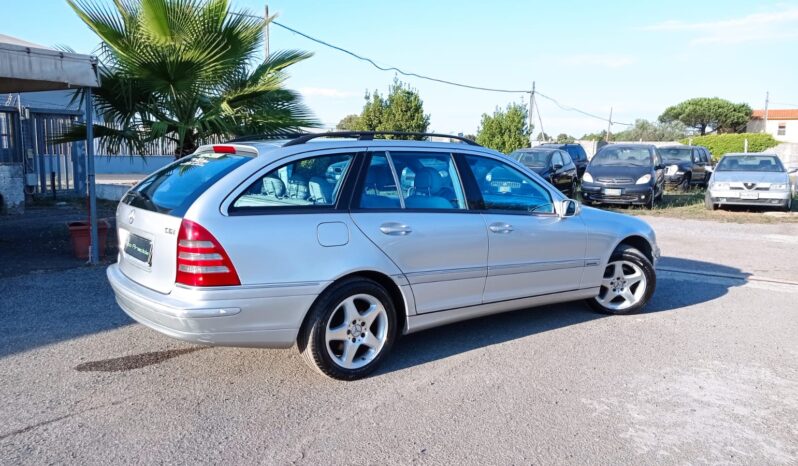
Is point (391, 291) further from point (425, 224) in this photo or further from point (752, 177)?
point (752, 177)

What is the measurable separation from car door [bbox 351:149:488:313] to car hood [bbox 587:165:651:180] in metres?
11.9

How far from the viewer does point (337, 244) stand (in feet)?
13.6

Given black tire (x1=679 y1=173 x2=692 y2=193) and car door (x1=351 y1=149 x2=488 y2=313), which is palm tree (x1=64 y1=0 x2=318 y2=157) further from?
black tire (x1=679 y1=173 x2=692 y2=193)

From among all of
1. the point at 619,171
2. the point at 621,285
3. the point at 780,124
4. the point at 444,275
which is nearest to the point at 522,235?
the point at 444,275

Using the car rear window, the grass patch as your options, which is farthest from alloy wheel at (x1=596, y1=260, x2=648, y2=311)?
the grass patch

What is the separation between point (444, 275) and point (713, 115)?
69.8 meters

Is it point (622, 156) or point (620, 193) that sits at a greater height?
point (622, 156)

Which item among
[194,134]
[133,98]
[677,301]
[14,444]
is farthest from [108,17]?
[677,301]

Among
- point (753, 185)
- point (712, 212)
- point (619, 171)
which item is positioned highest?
point (619, 171)

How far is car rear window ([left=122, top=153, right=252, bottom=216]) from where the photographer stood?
405cm

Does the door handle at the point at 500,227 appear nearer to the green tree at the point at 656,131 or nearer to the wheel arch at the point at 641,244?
the wheel arch at the point at 641,244

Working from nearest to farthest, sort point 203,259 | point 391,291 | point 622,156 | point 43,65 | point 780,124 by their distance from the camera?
1. point 203,259
2. point 391,291
3. point 43,65
4. point 622,156
5. point 780,124

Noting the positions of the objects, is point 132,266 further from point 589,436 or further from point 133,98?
point 133,98

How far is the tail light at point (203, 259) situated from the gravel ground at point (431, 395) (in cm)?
78
